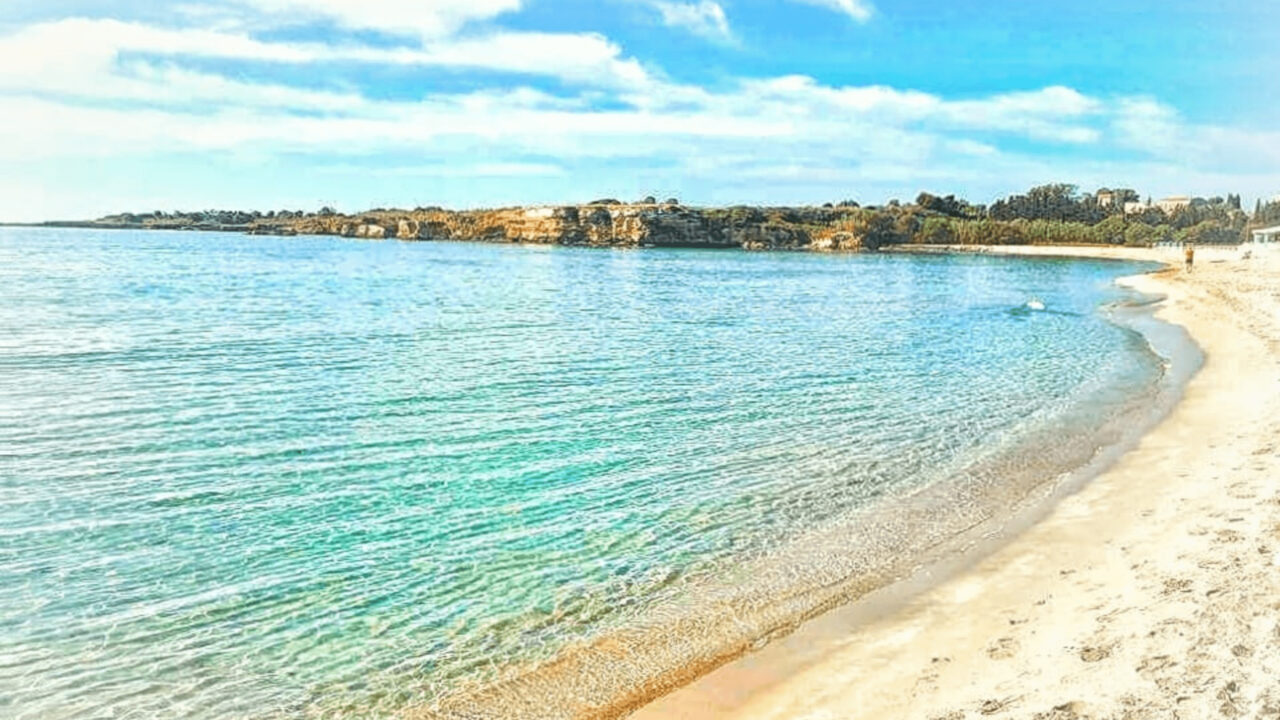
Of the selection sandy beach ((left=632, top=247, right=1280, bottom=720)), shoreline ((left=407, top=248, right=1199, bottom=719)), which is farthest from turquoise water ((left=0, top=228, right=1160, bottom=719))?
sandy beach ((left=632, top=247, right=1280, bottom=720))

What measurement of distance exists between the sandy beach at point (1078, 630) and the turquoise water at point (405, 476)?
6.72 feet

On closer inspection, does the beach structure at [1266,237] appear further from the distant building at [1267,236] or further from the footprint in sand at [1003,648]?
the footprint in sand at [1003,648]

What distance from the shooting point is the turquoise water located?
8445 millimetres

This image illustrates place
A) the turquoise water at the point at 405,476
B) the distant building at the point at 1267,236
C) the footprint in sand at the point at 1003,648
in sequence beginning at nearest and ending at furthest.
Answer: the footprint in sand at the point at 1003,648, the turquoise water at the point at 405,476, the distant building at the point at 1267,236

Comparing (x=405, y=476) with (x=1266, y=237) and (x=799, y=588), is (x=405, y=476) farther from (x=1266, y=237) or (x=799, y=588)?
(x=1266, y=237)

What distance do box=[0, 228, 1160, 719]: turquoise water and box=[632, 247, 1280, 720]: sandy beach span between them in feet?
6.72

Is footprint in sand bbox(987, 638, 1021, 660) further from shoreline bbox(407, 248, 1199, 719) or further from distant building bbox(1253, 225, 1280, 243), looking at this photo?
distant building bbox(1253, 225, 1280, 243)

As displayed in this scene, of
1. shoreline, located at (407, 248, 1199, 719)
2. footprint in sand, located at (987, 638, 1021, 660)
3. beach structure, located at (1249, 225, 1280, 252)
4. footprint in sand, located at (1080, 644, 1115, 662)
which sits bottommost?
shoreline, located at (407, 248, 1199, 719)

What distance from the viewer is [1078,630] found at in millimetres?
7953

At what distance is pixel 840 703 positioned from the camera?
7.31m

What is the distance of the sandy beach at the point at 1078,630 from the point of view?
6.51 m

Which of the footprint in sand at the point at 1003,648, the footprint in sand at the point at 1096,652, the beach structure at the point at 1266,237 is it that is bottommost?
the footprint in sand at the point at 1003,648

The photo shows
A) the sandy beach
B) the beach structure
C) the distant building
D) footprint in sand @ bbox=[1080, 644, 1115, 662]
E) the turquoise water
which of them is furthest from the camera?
the distant building

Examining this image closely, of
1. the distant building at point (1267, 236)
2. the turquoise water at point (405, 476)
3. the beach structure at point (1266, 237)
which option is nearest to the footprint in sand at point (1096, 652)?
the turquoise water at point (405, 476)
